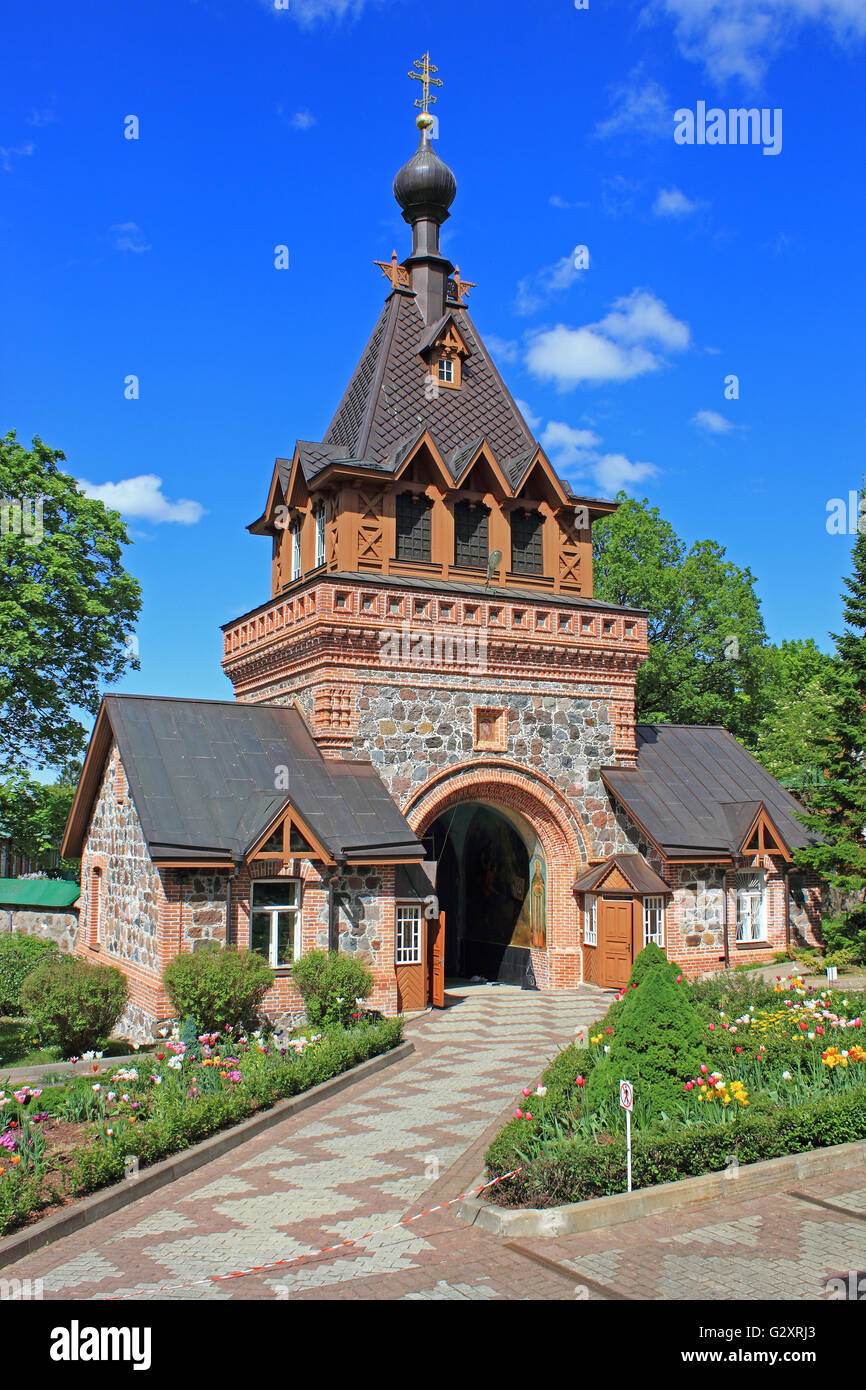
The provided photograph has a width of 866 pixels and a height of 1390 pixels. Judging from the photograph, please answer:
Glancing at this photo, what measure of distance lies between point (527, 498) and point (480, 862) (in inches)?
327

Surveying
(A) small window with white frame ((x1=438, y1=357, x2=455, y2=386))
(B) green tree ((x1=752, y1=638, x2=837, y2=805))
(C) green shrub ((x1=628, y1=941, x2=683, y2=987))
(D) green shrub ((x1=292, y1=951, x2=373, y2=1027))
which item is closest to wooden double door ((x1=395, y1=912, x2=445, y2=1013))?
(D) green shrub ((x1=292, y1=951, x2=373, y2=1027))

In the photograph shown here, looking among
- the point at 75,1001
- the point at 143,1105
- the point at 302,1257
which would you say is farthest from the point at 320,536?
the point at 302,1257

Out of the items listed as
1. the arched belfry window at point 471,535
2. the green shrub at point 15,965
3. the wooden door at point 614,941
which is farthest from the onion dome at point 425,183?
the green shrub at point 15,965

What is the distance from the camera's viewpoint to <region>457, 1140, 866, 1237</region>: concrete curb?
827 cm

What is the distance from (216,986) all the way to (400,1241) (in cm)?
733

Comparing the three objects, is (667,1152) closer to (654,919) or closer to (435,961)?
(435,961)

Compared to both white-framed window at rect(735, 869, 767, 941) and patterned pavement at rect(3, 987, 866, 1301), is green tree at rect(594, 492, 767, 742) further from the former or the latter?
patterned pavement at rect(3, 987, 866, 1301)

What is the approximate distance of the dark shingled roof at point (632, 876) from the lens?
2067cm

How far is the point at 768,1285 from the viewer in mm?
7246

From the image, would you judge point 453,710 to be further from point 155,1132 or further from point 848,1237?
point 848,1237

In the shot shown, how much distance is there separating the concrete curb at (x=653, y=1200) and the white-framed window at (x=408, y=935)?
9.77 metres

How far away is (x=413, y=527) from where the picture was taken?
72.4ft

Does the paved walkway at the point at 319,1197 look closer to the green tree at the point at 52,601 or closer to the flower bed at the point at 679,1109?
the flower bed at the point at 679,1109
